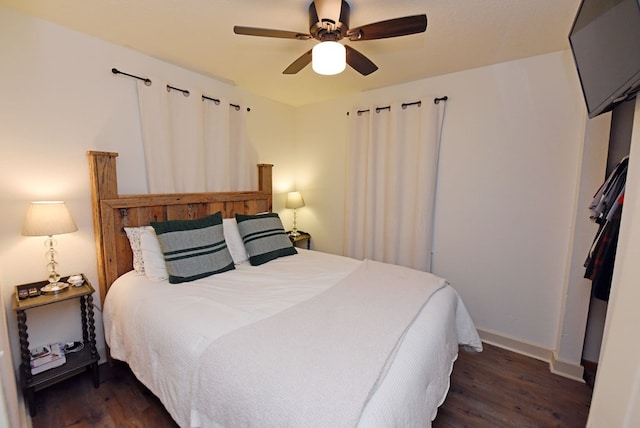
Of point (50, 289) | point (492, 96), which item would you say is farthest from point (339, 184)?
point (50, 289)

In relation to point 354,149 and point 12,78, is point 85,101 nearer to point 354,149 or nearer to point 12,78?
point 12,78

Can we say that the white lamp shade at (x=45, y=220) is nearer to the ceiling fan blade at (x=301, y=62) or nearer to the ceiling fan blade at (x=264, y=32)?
the ceiling fan blade at (x=264, y=32)

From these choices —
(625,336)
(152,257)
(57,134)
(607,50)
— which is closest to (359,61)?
(607,50)

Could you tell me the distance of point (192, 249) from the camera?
1960 mm

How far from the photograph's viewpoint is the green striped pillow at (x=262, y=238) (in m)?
2.35

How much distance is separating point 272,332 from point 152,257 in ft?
3.98

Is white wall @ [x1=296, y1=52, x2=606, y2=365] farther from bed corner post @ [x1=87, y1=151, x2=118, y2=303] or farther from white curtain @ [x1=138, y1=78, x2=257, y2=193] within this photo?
bed corner post @ [x1=87, y1=151, x2=118, y2=303]

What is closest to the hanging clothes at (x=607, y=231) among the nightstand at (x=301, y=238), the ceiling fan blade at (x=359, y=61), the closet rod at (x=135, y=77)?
the ceiling fan blade at (x=359, y=61)

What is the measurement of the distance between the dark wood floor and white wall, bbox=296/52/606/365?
18.7 inches

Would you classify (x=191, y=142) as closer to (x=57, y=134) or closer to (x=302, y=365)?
(x=57, y=134)

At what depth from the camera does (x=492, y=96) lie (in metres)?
2.35

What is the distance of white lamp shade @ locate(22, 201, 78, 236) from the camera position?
5.14 feet

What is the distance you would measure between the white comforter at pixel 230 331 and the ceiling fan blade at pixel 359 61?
150 cm

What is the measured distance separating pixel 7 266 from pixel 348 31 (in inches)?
100
